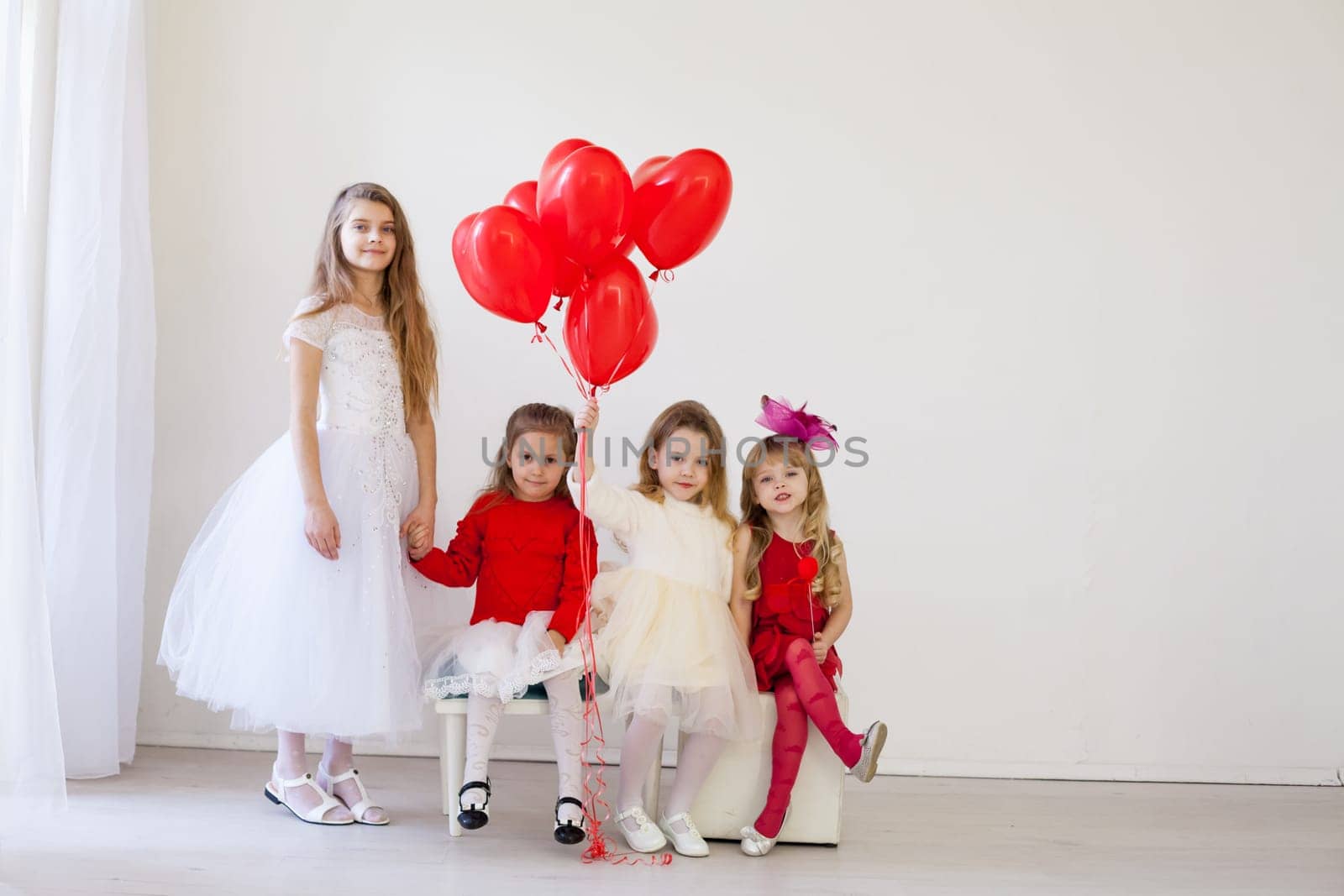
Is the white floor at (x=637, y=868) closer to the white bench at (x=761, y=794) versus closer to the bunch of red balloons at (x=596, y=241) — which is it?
the white bench at (x=761, y=794)

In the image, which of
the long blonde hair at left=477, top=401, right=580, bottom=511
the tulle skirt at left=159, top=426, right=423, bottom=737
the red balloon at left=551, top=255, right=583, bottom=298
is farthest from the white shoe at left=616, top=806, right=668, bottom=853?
the red balloon at left=551, top=255, right=583, bottom=298

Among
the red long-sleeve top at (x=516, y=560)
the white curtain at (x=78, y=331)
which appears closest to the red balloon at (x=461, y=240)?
the red long-sleeve top at (x=516, y=560)

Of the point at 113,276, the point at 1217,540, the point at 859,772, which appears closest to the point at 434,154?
the point at 113,276

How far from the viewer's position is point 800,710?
7.52 ft

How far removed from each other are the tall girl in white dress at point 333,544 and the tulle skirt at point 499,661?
8 cm

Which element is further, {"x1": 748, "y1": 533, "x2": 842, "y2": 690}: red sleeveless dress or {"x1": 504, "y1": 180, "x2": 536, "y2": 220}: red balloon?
{"x1": 748, "y1": 533, "x2": 842, "y2": 690}: red sleeveless dress

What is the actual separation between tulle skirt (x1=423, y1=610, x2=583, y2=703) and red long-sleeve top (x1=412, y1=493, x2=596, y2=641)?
0.06 metres

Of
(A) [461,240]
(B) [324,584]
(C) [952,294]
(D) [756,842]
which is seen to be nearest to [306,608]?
(B) [324,584]

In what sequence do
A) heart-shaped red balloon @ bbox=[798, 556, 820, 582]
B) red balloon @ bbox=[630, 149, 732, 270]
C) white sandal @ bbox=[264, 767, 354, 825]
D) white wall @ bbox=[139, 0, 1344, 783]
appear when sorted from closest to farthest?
1. red balloon @ bbox=[630, 149, 732, 270]
2. white sandal @ bbox=[264, 767, 354, 825]
3. heart-shaped red balloon @ bbox=[798, 556, 820, 582]
4. white wall @ bbox=[139, 0, 1344, 783]

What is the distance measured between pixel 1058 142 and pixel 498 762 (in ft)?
7.35

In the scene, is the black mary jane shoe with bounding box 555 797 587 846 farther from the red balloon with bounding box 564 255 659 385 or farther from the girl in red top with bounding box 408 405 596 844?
the red balloon with bounding box 564 255 659 385

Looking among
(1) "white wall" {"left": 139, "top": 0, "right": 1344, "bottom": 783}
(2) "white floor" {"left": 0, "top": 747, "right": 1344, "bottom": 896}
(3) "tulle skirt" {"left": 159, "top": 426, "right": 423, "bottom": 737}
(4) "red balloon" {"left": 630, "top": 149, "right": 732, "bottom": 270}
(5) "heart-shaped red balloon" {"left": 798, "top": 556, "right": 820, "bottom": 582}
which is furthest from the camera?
(1) "white wall" {"left": 139, "top": 0, "right": 1344, "bottom": 783}

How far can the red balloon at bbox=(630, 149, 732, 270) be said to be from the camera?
6.79 feet

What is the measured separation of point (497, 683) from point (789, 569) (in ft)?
2.22
